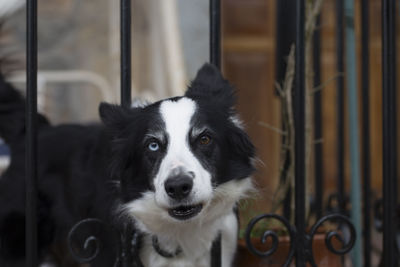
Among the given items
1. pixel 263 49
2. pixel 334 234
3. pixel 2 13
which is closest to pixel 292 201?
pixel 334 234

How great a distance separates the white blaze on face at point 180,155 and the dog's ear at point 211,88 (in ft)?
0.30

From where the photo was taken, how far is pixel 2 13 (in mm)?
2613

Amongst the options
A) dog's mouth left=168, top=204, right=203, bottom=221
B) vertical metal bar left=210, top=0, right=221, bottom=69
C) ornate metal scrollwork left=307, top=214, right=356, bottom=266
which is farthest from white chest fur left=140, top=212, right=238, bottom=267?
vertical metal bar left=210, top=0, right=221, bottom=69

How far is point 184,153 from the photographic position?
74.7 inches

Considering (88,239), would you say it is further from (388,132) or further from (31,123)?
(388,132)

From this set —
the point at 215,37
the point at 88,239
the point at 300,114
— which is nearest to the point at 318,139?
the point at 300,114

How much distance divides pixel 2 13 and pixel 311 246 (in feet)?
5.44

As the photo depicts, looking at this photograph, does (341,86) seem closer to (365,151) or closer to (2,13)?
(365,151)

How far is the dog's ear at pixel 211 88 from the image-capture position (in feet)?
6.85

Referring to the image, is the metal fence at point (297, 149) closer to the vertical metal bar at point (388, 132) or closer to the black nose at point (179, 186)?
the vertical metal bar at point (388, 132)

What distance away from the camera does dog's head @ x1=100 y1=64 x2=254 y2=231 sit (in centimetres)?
186

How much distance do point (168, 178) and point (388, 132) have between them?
81 centimetres

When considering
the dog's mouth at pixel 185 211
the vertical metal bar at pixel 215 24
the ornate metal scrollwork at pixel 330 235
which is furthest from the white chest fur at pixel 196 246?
the vertical metal bar at pixel 215 24

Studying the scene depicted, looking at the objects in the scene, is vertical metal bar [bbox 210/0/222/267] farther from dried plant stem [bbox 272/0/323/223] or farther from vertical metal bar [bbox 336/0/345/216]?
vertical metal bar [bbox 336/0/345/216]
